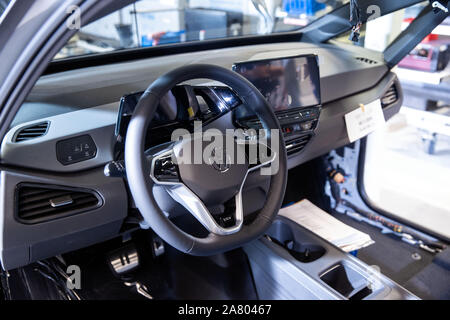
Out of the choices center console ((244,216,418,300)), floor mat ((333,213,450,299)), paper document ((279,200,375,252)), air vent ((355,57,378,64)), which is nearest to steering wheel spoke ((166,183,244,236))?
center console ((244,216,418,300))

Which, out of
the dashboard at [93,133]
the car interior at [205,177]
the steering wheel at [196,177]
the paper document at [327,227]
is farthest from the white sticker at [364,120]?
the steering wheel at [196,177]

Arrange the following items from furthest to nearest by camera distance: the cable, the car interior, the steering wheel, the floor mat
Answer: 1. the floor mat
2. the cable
3. the car interior
4. the steering wheel

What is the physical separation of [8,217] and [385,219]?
4.92 feet

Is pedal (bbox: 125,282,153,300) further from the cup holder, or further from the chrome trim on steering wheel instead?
the chrome trim on steering wheel

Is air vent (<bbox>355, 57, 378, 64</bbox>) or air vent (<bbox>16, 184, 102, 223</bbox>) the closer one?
air vent (<bbox>16, 184, 102, 223</bbox>)

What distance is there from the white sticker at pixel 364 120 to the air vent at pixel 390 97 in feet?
0.21

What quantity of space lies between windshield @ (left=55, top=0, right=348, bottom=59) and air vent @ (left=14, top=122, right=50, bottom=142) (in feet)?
1.25

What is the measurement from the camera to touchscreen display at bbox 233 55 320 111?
4.04 ft

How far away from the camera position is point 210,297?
1.60 metres

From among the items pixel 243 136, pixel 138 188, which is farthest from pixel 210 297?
pixel 138 188

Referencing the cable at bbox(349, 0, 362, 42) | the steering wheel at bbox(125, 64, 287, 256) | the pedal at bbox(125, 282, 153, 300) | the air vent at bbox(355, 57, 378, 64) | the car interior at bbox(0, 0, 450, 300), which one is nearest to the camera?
the steering wheel at bbox(125, 64, 287, 256)

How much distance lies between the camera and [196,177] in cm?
87

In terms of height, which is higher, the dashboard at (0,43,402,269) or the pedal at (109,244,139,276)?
the dashboard at (0,43,402,269)

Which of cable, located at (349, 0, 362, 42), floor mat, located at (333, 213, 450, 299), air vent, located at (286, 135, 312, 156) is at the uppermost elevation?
cable, located at (349, 0, 362, 42)
